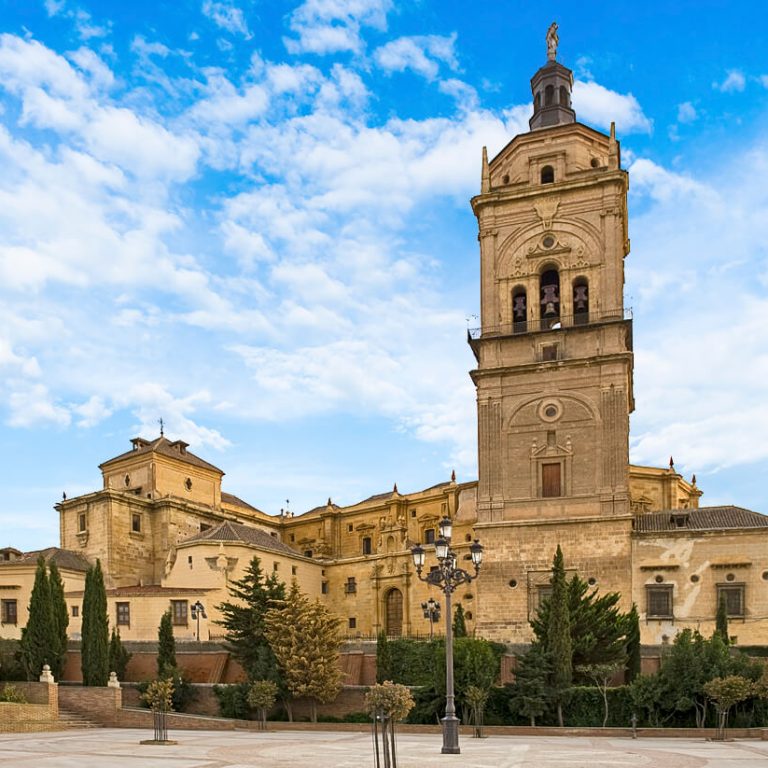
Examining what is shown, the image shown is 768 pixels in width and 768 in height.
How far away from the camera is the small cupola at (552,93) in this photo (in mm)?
46719

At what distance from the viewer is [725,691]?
81.7ft

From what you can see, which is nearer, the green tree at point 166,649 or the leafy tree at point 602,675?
the leafy tree at point 602,675

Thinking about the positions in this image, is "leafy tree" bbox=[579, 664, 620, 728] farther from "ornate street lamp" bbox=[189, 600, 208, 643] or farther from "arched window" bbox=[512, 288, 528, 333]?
"ornate street lamp" bbox=[189, 600, 208, 643]

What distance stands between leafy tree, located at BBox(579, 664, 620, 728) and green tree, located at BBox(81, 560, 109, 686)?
650 inches

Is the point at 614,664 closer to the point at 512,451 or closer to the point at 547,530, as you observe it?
the point at 547,530

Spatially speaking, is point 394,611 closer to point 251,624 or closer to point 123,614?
point 123,614

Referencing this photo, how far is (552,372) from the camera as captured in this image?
41219 mm

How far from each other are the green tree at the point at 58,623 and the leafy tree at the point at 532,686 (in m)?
16.4

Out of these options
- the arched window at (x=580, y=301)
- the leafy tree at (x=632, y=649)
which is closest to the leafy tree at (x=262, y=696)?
the leafy tree at (x=632, y=649)

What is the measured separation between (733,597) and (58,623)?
25412mm

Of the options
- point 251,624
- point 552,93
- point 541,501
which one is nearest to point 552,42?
point 552,93

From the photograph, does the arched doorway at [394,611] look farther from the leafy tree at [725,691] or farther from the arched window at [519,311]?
the leafy tree at [725,691]

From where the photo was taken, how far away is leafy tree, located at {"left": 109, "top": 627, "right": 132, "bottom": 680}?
36.1 m

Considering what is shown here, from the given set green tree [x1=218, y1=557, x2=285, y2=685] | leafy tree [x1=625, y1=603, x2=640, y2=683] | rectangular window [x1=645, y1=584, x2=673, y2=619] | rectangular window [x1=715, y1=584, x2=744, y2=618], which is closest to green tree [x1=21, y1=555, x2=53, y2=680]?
green tree [x1=218, y1=557, x2=285, y2=685]
